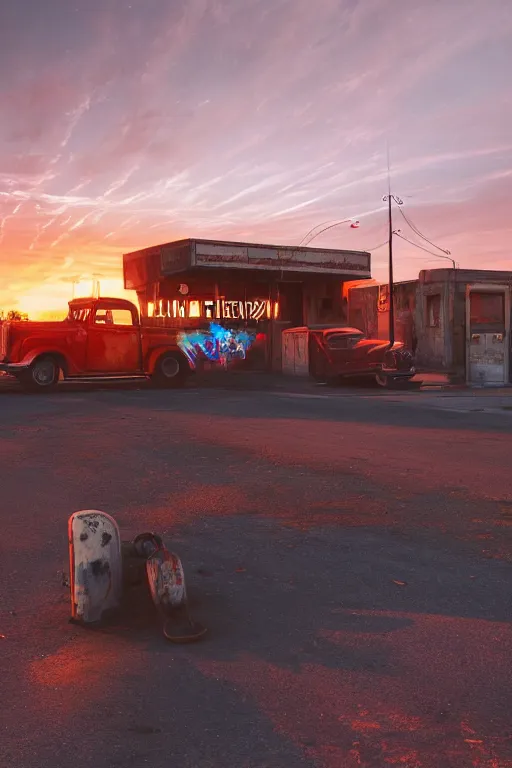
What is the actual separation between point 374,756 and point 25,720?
1365 millimetres

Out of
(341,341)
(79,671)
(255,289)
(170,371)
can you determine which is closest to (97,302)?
(170,371)

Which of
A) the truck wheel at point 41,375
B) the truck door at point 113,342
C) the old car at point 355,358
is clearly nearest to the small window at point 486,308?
the old car at point 355,358

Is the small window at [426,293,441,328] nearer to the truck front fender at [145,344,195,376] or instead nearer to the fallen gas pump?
the truck front fender at [145,344,195,376]

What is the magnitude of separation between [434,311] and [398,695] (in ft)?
96.7

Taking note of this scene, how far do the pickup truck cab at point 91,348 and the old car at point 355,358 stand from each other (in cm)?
478

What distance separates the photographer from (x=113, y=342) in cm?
1888

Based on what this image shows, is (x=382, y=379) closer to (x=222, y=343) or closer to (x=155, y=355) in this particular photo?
(x=155, y=355)

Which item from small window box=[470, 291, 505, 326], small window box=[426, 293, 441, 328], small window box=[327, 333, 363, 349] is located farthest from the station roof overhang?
small window box=[470, 291, 505, 326]

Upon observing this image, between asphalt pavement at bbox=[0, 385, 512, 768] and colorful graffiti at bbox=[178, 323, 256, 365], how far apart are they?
53.7 ft

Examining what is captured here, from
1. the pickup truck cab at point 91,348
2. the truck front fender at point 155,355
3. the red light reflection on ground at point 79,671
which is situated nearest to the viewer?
the red light reflection on ground at point 79,671

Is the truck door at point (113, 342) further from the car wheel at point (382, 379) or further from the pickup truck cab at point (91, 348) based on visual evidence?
the car wheel at point (382, 379)

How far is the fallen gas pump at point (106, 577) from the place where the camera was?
3.77 meters

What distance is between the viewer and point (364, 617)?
392cm

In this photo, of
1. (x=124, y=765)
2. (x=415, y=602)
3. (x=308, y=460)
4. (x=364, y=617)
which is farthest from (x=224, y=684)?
(x=308, y=460)
